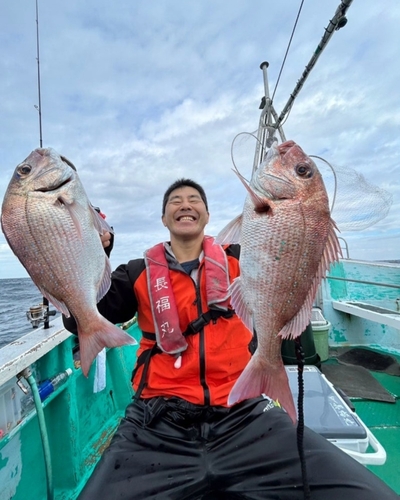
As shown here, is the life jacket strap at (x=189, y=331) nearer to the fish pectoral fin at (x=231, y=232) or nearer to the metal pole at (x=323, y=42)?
the fish pectoral fin at (x=231, y=232)

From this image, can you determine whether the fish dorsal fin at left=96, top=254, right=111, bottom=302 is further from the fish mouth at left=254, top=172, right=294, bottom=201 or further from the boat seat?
the boat seat

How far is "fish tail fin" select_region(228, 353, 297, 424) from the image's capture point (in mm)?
1748

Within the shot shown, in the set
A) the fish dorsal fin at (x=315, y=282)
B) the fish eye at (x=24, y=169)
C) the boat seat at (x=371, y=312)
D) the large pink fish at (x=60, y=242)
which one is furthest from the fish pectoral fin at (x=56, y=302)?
the boat seat at (x=371, y=312)

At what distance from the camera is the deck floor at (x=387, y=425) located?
119 inches

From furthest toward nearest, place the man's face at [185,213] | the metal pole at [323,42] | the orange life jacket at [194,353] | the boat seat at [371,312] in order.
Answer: the boat seat at [371,312], the metal pole at [323,42], the man's face at [185,213], the orange life jacket at [194,353]

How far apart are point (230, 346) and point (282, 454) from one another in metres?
0.79

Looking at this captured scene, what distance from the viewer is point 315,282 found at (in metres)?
1.79

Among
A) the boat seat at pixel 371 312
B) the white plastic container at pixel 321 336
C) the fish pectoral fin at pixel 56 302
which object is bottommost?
the white plastic container at pixel 321 336

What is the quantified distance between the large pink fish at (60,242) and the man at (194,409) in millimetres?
436

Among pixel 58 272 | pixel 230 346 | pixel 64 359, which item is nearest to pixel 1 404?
pixel 64 359

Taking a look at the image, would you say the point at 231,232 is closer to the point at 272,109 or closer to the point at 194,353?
the point at 194,353

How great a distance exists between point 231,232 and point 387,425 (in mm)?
3627

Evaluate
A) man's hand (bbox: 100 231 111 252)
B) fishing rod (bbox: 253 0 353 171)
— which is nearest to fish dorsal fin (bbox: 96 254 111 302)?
man's hand (bbox: 100 231 111 252)

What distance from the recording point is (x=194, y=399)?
90.5 inches
